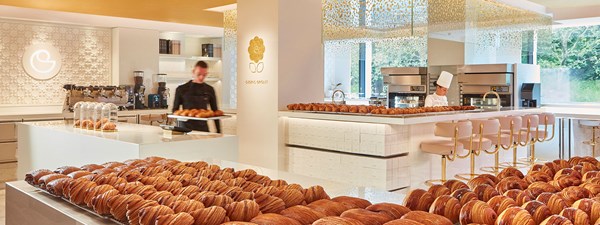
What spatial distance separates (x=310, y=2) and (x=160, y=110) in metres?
3.83

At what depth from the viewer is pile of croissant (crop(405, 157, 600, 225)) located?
1288 mm

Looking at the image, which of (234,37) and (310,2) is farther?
(234,37)

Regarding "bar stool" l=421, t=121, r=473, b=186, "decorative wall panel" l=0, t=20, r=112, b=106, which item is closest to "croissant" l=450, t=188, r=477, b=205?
"bar stool" l=421, t=121, r=473, b=186

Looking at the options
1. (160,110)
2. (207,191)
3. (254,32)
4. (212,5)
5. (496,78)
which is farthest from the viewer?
(160,110)

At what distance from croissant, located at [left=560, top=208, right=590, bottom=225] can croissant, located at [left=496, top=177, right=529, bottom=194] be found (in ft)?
1.17

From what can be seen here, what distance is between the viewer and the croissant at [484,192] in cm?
156

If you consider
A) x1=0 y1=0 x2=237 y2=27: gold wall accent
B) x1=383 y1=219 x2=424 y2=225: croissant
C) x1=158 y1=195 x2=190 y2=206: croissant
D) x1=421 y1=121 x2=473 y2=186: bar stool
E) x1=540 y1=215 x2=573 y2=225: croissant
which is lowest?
x1=421 y1=121 x2=473 y2=186: bar stool

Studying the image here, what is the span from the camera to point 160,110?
961cm

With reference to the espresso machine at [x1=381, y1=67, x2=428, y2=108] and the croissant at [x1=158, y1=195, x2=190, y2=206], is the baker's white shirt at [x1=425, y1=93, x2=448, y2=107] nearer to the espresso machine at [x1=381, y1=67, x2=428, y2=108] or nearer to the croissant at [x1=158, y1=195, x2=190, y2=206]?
the espresso machine at [x1=381, y1=67, x2=428, y2=108]

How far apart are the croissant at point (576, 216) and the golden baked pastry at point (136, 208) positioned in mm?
1020

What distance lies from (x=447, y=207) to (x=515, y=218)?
0.62 ft

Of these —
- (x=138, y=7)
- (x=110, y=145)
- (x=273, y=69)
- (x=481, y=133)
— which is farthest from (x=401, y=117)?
(x=138, y=7)

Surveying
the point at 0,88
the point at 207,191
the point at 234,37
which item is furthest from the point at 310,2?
the point at 207,191

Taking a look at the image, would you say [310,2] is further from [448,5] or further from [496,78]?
[496,78]
